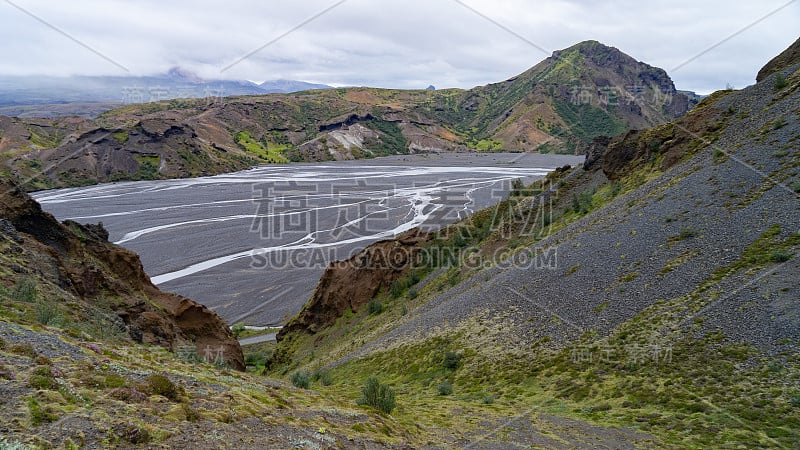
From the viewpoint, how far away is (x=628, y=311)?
14.2 meters

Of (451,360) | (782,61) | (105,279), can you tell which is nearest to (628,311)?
(451,360)

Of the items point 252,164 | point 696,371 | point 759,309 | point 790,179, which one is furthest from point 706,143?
point 252,164

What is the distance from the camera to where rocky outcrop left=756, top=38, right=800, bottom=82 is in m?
25.9

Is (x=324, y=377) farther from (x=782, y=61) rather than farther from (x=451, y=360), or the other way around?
(x=782, y=61)

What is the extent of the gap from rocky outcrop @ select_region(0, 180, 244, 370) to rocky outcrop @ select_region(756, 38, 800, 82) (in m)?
33.3

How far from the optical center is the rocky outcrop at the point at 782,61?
2592cm

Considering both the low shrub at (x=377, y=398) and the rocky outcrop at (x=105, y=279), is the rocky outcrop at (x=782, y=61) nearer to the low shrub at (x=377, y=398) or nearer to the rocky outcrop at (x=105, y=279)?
the low shrub at (x=377, y=398)

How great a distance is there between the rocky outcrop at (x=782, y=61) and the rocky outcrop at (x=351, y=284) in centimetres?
2381

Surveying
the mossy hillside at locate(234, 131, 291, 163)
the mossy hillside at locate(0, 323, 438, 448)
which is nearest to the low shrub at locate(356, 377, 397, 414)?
the mossy hillside at locate(0, 323, 438, 448)

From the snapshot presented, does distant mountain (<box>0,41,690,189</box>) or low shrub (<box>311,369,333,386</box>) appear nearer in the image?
low shrub (<box>311,369,333,386</box>)

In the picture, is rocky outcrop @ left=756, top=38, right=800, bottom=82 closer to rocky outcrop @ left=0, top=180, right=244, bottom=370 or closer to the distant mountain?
rocky outcrop @ left=0, top=180, right=244, bottom=370

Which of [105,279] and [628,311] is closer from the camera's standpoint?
[628,311]

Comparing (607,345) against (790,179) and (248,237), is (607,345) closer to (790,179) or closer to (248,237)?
(790,179)

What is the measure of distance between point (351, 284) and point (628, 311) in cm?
1773
